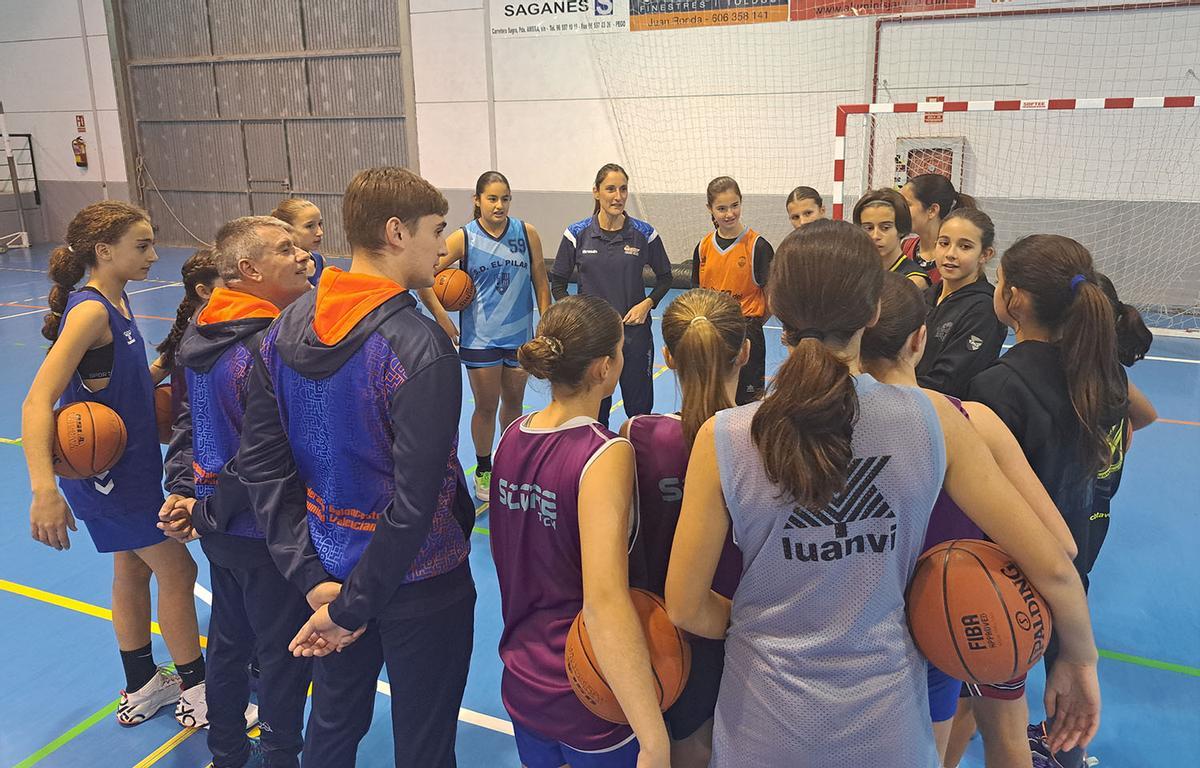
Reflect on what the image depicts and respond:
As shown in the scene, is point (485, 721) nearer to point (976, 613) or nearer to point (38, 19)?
point (976, 613)

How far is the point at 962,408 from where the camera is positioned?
185 centimetres

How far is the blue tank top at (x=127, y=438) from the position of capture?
311 cm

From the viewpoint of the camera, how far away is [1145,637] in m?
3.80

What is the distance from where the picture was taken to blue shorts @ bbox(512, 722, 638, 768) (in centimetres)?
197

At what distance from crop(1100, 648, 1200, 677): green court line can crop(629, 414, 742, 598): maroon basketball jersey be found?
8.87ft

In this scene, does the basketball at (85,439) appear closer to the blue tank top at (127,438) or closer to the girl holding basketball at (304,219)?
the blue tank top at (127,438)

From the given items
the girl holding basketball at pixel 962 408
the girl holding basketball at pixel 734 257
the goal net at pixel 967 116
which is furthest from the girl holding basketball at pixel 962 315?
the goal net at pixel 967 116

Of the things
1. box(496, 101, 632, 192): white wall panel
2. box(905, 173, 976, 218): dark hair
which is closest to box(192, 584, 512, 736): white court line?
box(905, 173, 976, 218): dark hair

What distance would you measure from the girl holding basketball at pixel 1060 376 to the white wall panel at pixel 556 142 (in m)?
10.6

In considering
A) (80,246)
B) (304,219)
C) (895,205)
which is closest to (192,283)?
(80,246)

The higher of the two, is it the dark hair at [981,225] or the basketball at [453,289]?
the dark hair at [981,225]

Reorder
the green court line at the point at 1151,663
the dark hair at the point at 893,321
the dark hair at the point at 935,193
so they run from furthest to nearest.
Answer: the dark hair at the point at 935,193
the green court line at the point at 1151,663
the dark hair at the point at 893,321

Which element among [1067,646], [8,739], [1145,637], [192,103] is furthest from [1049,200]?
[192,103]

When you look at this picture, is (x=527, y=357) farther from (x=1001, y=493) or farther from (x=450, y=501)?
(x=1001, y=493)
